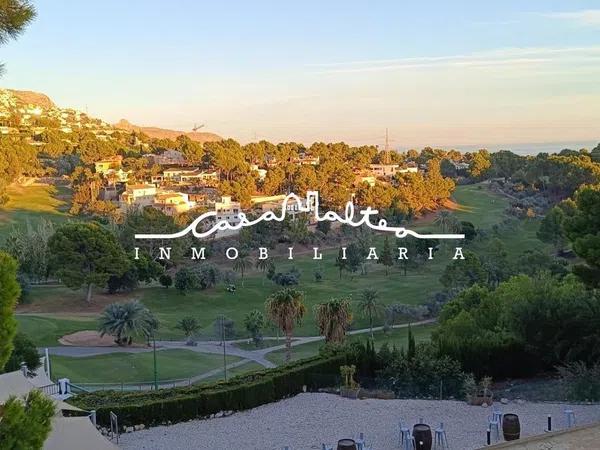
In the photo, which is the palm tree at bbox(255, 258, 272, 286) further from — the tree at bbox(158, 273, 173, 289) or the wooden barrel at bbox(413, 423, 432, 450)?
the wooden barrel at bbox(413, 423, 432, 450)

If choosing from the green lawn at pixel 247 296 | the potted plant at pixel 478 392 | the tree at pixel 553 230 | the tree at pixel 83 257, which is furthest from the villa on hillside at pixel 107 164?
the potted plant at pixel 478 392

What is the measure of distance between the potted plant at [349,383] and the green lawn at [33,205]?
45.1m

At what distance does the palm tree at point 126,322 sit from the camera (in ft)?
90.0

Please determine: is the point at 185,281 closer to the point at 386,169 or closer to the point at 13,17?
the point at 13,17

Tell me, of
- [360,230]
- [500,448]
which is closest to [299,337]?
[500,448]

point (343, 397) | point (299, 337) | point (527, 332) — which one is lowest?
point (299, 337)

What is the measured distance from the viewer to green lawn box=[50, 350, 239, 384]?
22719 millimetres

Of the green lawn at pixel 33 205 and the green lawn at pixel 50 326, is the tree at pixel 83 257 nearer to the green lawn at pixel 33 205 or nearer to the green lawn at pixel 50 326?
the green lawn at pixel 50 326

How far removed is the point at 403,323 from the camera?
3275cm

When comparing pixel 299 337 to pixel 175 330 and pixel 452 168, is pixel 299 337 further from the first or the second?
pixel 452 168

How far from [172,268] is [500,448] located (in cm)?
4026

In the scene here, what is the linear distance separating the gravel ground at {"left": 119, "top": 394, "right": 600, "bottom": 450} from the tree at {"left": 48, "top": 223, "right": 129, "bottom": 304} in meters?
23.7

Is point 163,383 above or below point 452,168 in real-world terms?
below

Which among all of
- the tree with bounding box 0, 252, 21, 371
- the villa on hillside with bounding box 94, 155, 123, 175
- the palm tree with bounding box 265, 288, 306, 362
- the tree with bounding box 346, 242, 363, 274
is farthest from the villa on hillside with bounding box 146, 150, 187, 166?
the tree with bounding box 0, 252, 21, 371
